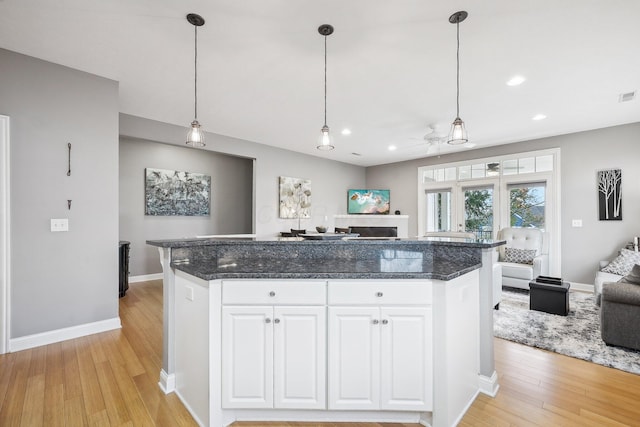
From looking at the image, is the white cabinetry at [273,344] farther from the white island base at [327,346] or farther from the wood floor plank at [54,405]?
the wood floor plank at [54,405]

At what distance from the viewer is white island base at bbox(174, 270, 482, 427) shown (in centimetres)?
164

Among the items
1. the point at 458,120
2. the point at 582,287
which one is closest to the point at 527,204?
the point at 582,287

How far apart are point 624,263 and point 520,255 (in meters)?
1.21

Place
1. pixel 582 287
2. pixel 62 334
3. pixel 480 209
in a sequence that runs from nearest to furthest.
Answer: pixel 62 334 → pixel 582 287 → pixel 480 209

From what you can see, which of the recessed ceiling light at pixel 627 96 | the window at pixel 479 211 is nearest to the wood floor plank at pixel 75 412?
the recessed ceiling light at pixel 627 96

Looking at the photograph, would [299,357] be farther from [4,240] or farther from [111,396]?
[4,240]

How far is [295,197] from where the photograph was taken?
6.28 m

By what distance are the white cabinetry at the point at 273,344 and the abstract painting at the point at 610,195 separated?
5435 mm

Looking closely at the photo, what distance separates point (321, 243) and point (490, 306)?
4.24 ft

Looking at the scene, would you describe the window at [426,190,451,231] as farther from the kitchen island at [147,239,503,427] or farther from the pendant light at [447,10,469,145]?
the kitchen island at [147,239,503,427]

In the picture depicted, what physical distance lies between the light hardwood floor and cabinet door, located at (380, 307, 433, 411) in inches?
8.9

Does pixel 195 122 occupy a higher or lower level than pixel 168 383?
higher

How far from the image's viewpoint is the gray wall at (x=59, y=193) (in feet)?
8.60

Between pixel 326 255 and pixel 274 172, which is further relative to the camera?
pixel 274 172
